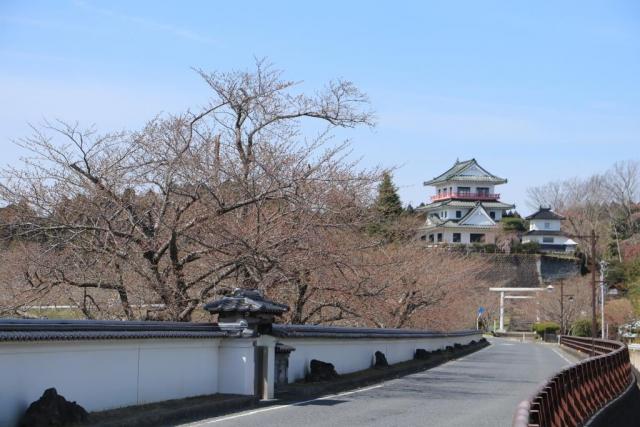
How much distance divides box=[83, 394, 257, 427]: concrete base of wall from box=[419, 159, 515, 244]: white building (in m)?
97.1

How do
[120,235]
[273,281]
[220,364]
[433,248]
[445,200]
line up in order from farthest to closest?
[445,200] < [433,248] < [273,281] < [120,235] < [220,364]

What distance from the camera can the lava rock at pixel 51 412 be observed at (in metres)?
10.1

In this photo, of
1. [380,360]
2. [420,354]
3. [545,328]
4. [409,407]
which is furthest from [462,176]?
[409,407]

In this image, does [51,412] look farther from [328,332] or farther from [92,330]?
[328,332]

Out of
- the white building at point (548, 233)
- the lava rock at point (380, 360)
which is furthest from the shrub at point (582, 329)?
the lava rock at point (380, 360)

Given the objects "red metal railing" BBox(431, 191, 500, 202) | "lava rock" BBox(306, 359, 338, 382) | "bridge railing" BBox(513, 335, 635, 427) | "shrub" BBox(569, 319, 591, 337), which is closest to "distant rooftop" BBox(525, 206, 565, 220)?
"red metal railing" BBox(431, 191, 500, 202)

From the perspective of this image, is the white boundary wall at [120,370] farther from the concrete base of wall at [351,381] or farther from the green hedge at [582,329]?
the green hedge at [582,329]

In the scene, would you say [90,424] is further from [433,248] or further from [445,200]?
[445,200]

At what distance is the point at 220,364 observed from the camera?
51.6 feet

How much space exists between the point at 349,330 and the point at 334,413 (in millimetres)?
8076

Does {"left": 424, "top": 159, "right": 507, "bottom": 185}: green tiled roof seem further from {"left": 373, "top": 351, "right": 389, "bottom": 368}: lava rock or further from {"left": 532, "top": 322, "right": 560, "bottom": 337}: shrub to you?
{"left": 373, "top": 351, "right": 389, "bottom": 368}: lava rock

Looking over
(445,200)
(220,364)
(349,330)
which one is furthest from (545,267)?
(220,364)

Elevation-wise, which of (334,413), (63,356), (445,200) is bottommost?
(334,413)

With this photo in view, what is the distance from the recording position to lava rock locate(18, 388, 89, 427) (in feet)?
33.3
